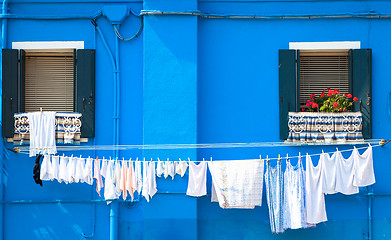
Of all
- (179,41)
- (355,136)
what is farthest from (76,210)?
(355,136)

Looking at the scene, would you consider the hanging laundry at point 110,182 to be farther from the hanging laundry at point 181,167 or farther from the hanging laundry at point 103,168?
the hanging laundry at point 181,167

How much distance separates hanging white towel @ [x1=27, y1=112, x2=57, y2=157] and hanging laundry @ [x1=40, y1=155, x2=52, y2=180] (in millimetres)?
142

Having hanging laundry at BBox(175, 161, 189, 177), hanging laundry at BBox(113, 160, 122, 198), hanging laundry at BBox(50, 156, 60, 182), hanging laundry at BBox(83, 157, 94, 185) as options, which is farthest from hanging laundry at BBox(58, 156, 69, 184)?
hanging laundry at BBox(175, 161, 189, 177)

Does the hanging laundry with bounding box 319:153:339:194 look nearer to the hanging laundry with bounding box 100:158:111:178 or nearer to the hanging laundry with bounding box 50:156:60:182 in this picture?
the hanging laundry with bounding box 100:158:111:178

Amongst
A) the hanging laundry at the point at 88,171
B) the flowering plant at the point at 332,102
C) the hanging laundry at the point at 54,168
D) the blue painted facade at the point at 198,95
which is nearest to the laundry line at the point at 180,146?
the blue painted facade at the point at 198,95

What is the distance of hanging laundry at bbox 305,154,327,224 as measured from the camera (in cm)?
809

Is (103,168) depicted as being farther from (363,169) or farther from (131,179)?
(363,169)

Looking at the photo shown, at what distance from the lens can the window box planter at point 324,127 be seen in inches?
336

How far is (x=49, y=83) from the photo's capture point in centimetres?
898

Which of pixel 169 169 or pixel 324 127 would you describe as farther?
pixel 324 127

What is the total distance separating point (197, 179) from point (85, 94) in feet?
7.27

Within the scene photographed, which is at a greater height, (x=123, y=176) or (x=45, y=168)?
(x=45, y=168)

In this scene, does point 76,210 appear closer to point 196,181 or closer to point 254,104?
point 196,181

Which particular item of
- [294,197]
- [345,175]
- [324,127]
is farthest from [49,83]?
[345,175]
